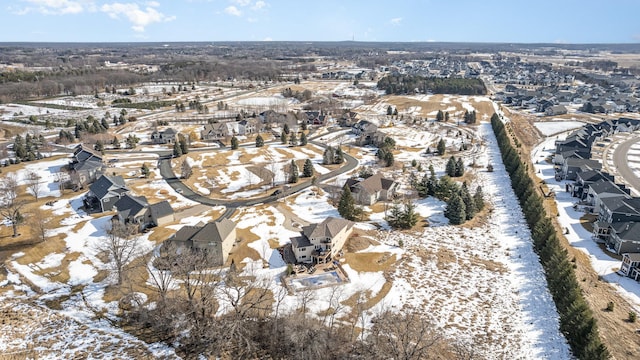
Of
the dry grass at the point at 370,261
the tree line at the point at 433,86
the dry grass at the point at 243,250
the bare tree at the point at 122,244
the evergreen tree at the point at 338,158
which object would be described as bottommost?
the dry grass at the point at 370,261

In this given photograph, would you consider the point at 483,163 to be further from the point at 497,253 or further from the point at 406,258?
the point at 406,258

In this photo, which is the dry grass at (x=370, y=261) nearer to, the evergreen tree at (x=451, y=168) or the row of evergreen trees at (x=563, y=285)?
the row of evergreen trees at (x=563, y=285)

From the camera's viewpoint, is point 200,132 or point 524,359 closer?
point 524,359

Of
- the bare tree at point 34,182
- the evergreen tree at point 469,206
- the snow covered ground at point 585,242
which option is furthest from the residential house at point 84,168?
the snow covered ground at point 585,242

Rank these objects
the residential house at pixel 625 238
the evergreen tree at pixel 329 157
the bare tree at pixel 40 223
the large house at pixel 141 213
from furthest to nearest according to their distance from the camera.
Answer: the evergreen tree at pixel 329 157 → the large house at pixel 141 213 → the bare tree at pixel 40 223 → the residential house at pixel 625 238

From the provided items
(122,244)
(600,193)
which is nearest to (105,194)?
(122,244)

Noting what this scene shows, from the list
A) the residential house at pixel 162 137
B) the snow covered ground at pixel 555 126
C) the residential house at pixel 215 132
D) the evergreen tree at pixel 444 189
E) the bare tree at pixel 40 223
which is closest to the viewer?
the bare tree at pixel 40 223

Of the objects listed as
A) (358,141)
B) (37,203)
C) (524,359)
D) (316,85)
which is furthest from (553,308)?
(316,85)
